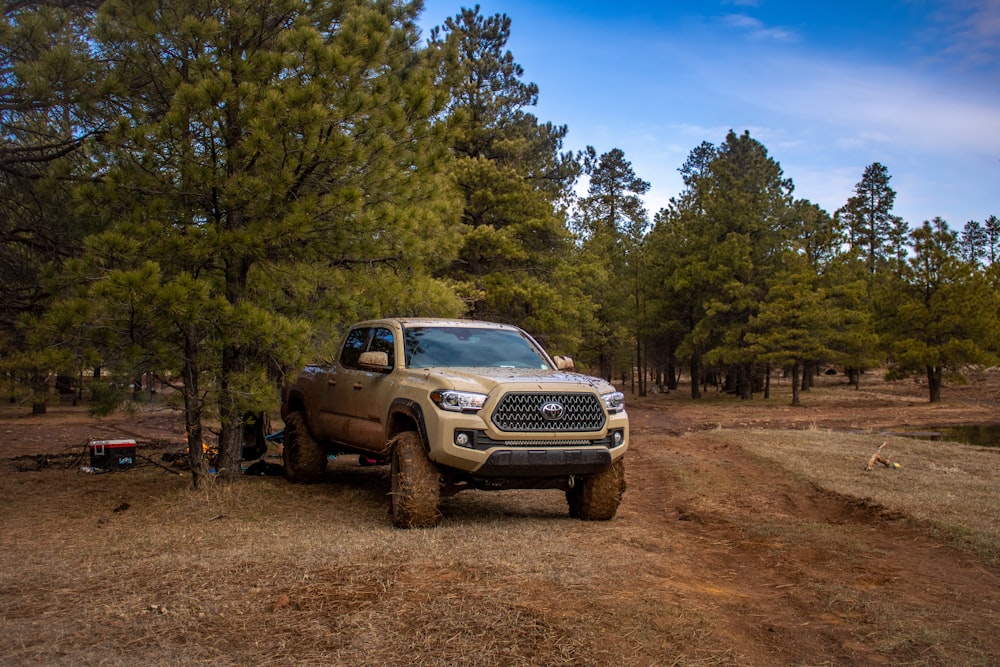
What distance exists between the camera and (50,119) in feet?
31.1

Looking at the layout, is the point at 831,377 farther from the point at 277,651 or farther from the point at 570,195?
the point at 277,651

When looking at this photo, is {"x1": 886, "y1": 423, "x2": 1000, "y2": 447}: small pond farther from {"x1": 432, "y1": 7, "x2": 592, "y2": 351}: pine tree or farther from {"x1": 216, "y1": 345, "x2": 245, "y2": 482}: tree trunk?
{"x1": 216, "y1": 345, "x2": 245, "y2": 482}: tree trunk

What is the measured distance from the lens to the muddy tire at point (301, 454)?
1015 cm

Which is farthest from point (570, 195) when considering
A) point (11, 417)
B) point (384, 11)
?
point (384, 11)

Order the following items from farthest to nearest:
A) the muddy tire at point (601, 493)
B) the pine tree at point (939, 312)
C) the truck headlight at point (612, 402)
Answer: the pine tree at point (939, 312) < the muddy tire at point (601, 493) < the truck headlight at point (612, 402)

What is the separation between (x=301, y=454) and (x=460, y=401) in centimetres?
396

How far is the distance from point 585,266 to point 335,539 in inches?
946

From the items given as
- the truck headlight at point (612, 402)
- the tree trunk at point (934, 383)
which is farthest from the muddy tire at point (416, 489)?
the tree trunk at point (934, 383)

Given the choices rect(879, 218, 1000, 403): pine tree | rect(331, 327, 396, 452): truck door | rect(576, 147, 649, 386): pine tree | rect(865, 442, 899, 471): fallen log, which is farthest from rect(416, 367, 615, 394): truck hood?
rect(879, 218, 1000, 403): pine tree

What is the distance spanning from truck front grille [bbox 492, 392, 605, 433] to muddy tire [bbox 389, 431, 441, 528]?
781 mm

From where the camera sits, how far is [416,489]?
277 inches

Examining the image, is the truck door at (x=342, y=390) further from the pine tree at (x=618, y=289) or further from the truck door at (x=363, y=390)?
the pine tree at (x=618, y=289)

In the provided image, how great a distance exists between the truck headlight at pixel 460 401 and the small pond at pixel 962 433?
659 inches

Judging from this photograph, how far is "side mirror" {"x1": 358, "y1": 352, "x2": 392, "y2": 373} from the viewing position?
7.88 metres
